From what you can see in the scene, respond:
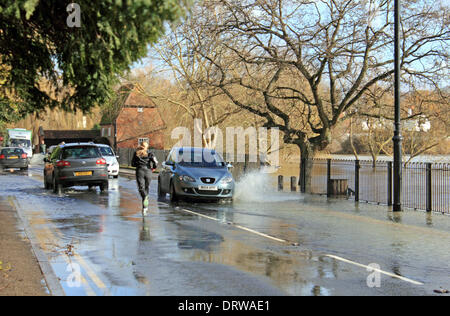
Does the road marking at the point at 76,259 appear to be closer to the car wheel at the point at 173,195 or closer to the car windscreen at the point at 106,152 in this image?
the car wheel at the point at 173,195

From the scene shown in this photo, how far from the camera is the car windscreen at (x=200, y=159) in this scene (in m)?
19.4

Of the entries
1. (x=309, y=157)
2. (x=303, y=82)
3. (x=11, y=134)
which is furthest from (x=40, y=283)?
(x=11, y=134)

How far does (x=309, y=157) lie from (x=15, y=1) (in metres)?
20.0

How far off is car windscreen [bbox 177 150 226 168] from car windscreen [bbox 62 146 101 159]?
4380 millimetres

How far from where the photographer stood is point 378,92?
24344mm

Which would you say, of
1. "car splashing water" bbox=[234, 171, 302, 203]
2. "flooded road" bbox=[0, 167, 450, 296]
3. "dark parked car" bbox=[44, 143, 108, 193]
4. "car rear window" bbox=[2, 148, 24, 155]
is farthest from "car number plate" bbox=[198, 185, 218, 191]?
"car rear window" bbox=[2, 148, 24, 155]

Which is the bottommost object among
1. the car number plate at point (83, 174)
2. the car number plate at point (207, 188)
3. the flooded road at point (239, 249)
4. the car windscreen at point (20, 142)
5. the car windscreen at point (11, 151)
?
the flooded road at point (239, 249)

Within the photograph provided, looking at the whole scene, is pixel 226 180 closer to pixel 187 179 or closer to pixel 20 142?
pixel 187 179

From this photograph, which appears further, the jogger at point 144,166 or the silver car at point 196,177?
the silver car at point 196,177

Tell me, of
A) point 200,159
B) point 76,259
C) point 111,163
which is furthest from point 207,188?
point 111,163

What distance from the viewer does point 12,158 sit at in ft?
137

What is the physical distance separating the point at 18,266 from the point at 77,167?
44.8ft

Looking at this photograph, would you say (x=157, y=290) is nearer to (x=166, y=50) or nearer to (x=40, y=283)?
(x=40, y=283)

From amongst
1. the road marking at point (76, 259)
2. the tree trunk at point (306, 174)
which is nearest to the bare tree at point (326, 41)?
the tree trunk at point (306, 174)
